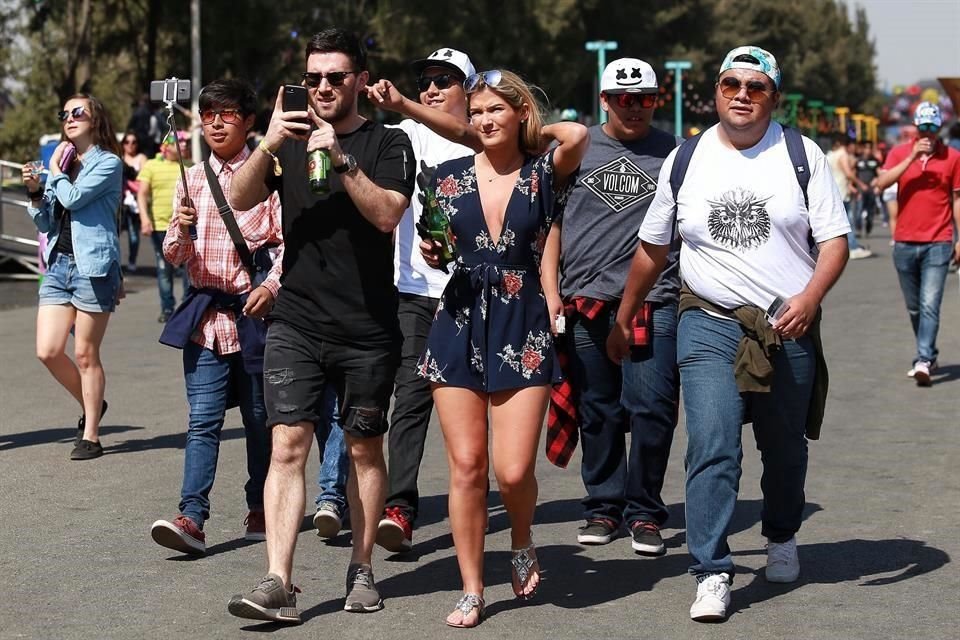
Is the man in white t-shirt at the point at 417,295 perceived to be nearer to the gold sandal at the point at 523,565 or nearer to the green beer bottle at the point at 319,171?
the gold sandal at the point at 523,565

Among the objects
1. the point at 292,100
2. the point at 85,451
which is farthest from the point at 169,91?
the point at 85,451

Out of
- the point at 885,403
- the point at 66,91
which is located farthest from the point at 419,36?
the point at 885,403

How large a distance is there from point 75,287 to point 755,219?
4.53 meters

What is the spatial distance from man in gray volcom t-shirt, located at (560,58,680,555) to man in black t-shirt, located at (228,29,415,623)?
4.64ft

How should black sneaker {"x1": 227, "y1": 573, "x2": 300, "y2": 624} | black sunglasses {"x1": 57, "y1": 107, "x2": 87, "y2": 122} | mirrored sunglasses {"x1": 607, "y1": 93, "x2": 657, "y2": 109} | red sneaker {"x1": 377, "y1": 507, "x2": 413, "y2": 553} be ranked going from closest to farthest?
black sneaker {"x1": 227, "y1": 573, "x2": 300, "y2": 624} < red sneaker {"x1": 377, "y1": 507, "x2": 413, "y2": 553} < mirrored sunglasses {"x1": 607, "y1": 93, "x2": 657, "y2": 109} < black sunglasses {"x1": 57, "y1": 107, "x2": 87, "y2": 122}

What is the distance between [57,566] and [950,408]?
656 cm

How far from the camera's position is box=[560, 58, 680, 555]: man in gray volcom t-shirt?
7.02 meters

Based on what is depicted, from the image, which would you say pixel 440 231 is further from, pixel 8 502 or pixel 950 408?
pixel 950 408

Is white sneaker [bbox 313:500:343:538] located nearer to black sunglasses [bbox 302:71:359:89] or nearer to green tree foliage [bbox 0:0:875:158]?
black sunglasses [bbox 302:71:359:89]

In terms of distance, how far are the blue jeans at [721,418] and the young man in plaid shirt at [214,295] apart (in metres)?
1.82

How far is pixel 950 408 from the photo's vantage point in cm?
1116

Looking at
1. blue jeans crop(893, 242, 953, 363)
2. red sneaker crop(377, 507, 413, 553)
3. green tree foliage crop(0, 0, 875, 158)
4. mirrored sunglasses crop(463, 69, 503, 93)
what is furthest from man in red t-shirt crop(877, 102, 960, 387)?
green tree foliage crop(0, 0, 875, 158)

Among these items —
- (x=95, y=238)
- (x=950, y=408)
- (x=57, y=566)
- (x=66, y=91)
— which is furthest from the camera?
(x=66, y=91)

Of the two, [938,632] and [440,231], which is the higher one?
[440,231]
